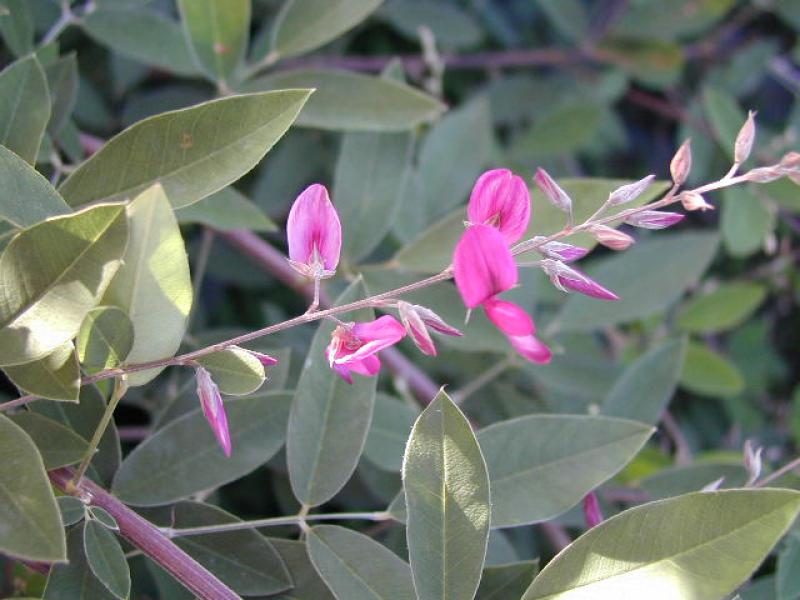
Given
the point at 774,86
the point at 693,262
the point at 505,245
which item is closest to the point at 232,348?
the point at 505,245

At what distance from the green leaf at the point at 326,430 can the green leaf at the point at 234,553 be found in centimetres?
7

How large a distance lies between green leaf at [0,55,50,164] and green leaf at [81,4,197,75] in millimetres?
435

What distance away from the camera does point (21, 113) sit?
892 millimetres

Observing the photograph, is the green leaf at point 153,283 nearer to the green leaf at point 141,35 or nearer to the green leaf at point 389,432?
the green leaf at point 389,432

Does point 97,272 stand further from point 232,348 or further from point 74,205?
point 74,205

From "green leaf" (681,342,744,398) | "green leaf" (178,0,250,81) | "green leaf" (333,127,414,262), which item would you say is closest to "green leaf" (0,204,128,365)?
"green leaf" (178,0,250,81)

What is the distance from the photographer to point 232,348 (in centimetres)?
Answer: 73

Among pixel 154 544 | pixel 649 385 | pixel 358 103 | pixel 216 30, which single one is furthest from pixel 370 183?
pixel 154 544

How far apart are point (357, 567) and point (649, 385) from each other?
61 centimetres

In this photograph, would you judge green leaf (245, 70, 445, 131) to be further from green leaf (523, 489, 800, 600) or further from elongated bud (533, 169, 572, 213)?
green leaf (523, 489, 800, 600)

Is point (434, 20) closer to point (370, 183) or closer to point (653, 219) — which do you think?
point (370, 183)

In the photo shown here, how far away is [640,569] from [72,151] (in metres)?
0.86

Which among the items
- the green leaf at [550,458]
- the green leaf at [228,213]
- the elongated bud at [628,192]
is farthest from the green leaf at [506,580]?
the green leaf at [228,213]

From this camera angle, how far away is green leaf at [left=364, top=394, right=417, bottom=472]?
1.11m
